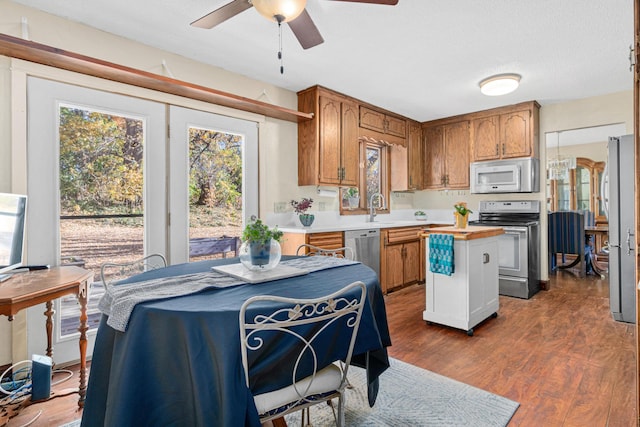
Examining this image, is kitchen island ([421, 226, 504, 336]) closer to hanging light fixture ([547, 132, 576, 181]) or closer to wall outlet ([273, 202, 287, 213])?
wall outlet ([273, 202, 287, 213])

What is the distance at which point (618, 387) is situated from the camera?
212 cm

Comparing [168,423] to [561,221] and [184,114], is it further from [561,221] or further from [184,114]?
[561,221]

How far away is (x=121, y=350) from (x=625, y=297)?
14.0 ft

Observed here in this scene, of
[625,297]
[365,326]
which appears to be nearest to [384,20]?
[365,326]

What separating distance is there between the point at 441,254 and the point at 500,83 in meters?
1.95

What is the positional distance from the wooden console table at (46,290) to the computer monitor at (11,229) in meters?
0.09

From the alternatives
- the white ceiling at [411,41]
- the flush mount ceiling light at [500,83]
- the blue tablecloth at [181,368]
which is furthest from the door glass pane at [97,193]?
the flush mount ceiling light at [500,83]

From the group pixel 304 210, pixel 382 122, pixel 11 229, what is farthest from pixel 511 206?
pixel 11 229

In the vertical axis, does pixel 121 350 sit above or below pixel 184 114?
below

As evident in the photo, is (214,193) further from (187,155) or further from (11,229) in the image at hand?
(11,229)

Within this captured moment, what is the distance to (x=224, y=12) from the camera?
2004 mm

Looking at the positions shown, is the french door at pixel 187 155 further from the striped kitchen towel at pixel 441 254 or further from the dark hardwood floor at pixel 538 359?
the striped kitchen towel at pixel 441 254

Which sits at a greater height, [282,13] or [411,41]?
[411,41]

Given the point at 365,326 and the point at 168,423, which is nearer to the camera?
the point at 168,423
